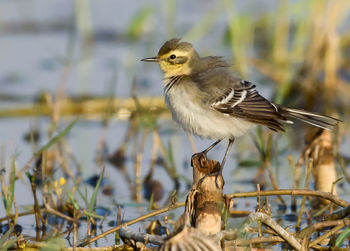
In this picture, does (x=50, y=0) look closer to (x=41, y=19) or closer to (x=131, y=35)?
(x=41, y=19)

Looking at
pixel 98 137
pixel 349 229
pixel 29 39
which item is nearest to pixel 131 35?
pixel 29 39

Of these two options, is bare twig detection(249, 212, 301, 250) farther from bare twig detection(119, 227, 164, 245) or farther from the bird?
the bird

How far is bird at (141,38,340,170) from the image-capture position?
6582mm

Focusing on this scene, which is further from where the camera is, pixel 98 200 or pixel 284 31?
pixel 284 31

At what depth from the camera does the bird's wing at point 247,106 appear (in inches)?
260

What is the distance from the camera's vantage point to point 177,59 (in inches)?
281

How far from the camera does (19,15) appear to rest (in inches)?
594

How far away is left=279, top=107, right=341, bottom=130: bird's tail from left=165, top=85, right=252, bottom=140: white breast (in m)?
0.33

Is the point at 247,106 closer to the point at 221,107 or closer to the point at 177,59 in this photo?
the point at 221,107

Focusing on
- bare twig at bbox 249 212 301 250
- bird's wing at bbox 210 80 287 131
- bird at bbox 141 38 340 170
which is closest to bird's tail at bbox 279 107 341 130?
bird at bbox 141 38 340 170

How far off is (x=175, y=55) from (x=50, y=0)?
950 centimetres

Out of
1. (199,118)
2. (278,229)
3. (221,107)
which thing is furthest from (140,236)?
(221,107)

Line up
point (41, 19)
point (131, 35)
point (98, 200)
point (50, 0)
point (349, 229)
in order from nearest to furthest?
point (349, 229), point (98, 200), point (131, 35), point (41, 19), point (50, 0)

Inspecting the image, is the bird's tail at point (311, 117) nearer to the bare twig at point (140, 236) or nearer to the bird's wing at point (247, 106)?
the bird's wing at point (247, 106)
